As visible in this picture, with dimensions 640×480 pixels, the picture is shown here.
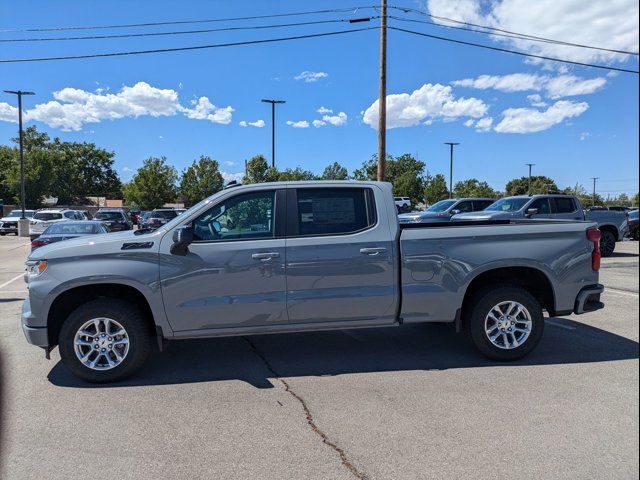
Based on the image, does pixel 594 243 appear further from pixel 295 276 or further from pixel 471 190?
pixel 471 190

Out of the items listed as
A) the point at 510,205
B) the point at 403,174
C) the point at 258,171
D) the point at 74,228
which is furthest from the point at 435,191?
the point at 74,228

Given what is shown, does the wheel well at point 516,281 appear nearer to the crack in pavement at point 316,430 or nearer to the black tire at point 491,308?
the black tire at point 491,308

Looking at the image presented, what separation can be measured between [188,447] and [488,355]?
324 centimetres

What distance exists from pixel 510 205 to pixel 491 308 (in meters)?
12.0

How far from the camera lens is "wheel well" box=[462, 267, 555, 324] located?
5273 mm

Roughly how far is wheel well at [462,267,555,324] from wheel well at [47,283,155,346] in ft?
11.2

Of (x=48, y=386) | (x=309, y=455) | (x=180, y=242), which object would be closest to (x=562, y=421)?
(x=309, y=455)

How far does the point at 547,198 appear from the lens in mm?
15680

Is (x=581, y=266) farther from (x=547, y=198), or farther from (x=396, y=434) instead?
(x=547, y=198)

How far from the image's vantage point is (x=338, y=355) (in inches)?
214

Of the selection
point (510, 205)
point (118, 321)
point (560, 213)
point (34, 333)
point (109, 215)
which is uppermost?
point (510, 205)

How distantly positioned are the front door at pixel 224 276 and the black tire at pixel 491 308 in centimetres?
205

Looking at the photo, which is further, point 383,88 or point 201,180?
point 201,180

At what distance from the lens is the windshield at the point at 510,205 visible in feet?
51.3
